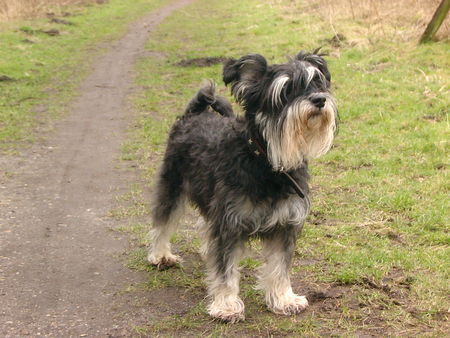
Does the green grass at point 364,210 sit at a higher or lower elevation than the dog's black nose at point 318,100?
lower

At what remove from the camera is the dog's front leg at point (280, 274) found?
4.82 meters

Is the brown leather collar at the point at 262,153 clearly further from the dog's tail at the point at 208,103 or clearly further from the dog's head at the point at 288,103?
the dog's tail at the point at 208,103

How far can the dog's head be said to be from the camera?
421cm

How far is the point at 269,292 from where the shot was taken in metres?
5.00

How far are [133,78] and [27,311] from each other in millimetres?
10948

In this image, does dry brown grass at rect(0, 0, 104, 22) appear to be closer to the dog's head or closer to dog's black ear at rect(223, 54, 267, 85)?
dog's black ear at rect(223, 54, 267, 85)

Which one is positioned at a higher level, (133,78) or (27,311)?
(27,311)

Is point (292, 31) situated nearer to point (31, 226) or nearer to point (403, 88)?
point (403, 88)

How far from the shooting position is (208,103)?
5.84 meters

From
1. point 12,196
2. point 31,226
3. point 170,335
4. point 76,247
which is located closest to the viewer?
point 170,335

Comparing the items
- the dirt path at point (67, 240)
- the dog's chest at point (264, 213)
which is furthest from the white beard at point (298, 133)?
the dirt path at point (67, 240)

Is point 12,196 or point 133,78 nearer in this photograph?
point 12,196

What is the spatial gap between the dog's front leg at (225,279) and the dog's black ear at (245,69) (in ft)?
4.04

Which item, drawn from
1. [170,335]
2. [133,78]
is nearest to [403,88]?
[133,78]
